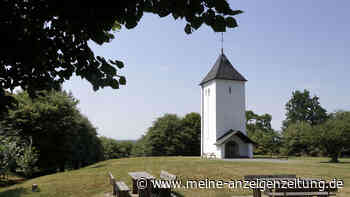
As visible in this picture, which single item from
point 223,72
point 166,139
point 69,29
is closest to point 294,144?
point 223,72

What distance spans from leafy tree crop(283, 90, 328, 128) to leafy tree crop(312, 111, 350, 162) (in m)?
49.3

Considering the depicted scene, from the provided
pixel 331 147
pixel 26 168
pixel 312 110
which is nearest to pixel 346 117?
pixel 331 147

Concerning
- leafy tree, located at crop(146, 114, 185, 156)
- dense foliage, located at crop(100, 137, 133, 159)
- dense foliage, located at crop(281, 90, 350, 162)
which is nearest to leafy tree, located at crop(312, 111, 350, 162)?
dense foliage, located at crop(281, 90, 350, 162)

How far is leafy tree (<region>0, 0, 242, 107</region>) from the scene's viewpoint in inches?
101

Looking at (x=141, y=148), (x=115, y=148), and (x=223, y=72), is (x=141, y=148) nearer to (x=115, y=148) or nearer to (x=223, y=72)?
(x=115, y=148)

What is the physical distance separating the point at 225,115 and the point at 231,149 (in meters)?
3.98

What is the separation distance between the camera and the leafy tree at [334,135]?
25688 millimetres

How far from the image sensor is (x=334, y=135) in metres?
25.9

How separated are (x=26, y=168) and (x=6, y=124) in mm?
6495

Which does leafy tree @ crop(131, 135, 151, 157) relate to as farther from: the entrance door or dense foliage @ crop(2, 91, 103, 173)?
the entrance door

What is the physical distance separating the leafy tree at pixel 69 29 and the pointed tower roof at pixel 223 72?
99.8 ft

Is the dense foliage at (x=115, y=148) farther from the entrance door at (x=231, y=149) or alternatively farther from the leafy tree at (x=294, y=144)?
the leafy tree at (x=294, y=144)

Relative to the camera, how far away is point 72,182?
1333 cm

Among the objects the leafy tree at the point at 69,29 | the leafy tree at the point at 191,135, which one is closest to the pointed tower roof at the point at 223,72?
the leafy tree at the point at 191,135
